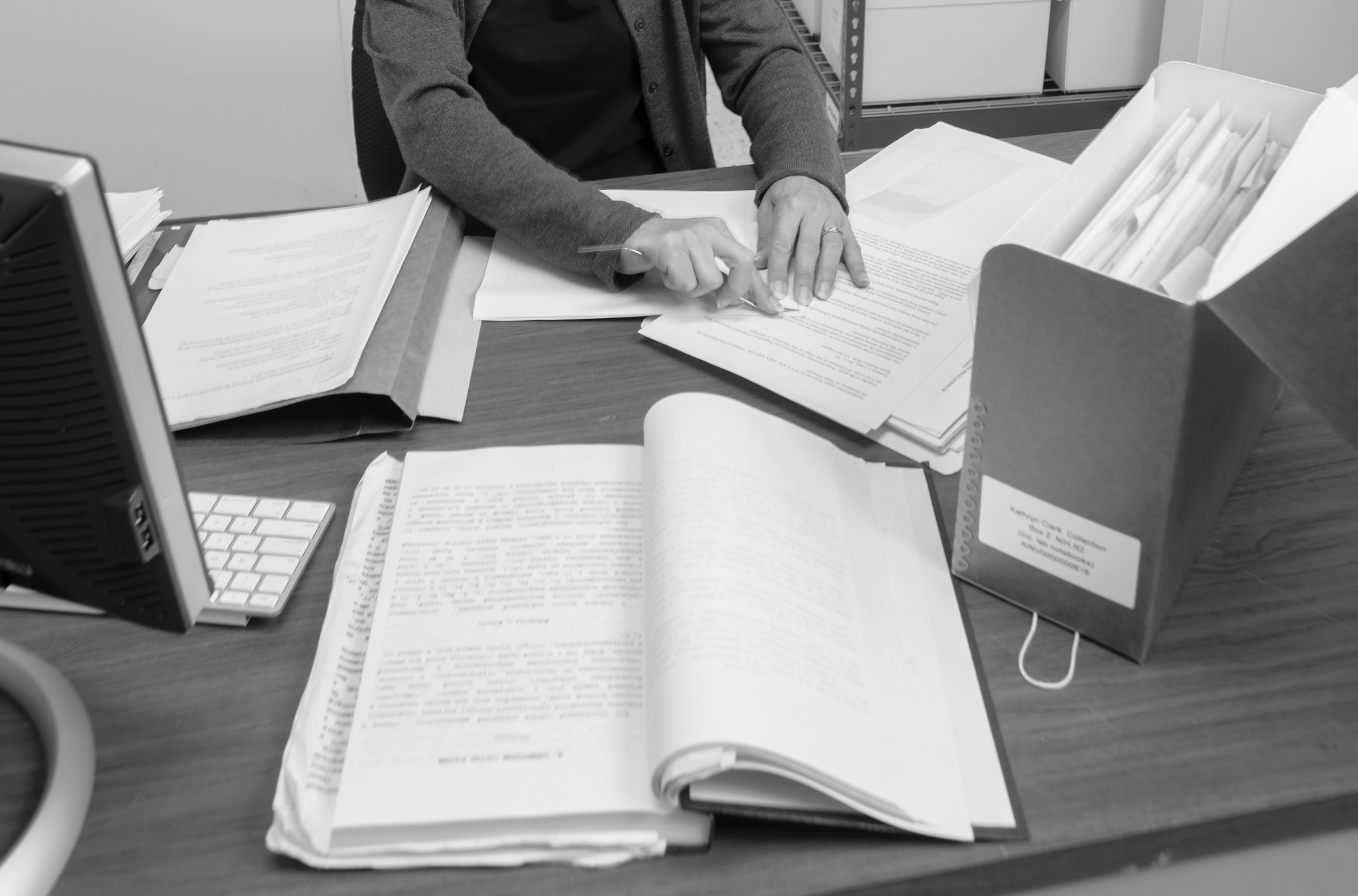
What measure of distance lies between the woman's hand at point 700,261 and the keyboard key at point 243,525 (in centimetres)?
39

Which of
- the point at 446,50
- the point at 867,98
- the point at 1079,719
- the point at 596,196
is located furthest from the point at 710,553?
the point at 867,98

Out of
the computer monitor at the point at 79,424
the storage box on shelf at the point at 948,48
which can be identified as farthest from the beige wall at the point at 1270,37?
the computer monitor at the point at 79,424

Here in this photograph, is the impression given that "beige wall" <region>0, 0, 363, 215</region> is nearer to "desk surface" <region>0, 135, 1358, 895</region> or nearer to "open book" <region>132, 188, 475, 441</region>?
"open book" <region>132, 188, 475, 441</region>

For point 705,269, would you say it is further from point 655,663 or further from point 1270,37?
point 1270,37

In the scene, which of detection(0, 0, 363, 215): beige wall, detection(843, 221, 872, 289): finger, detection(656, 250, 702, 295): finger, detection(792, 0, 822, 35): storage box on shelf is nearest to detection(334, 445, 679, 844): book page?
detection(656, 250, 702, 295): finger

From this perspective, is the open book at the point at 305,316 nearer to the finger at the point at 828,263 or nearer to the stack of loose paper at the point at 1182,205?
the finger at the point at 828,263

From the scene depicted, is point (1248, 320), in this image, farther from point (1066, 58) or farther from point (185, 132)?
point (185, 132)

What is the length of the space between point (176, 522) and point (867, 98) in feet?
5.54

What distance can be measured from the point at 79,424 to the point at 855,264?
67 cm

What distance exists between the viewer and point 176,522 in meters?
0.57

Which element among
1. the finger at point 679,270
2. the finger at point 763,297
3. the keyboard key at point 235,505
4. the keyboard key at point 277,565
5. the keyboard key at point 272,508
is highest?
the finger at point 679,270

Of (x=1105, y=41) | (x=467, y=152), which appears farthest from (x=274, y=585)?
(x=1105, y=41)

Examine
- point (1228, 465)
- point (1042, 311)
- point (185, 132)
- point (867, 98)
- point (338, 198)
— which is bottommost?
point (338, 198)

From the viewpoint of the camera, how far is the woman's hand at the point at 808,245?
0.99 metres
